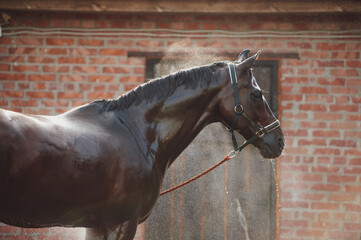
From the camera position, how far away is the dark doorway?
523 centimetres

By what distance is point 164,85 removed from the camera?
2.98 metres

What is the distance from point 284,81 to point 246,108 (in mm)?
2471

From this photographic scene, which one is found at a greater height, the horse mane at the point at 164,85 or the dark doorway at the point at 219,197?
the horse mane at the point at 164,85

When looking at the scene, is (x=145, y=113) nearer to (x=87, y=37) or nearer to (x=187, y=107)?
(x=187, y=107)

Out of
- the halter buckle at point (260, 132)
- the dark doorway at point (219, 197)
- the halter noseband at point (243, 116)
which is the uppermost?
the halter noseband at point (243, 116)

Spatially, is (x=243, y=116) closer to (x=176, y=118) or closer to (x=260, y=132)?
(x=260, y=132)

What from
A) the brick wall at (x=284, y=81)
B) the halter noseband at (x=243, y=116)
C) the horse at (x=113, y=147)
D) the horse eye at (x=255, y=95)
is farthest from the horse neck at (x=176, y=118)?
the brick wall at (x=284, y=81)

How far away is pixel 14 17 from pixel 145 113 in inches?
136

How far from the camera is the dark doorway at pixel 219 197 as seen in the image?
5227 mm

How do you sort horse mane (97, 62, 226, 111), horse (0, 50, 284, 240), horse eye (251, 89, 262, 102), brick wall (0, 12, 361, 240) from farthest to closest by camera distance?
brick wall (0, 12, 361, 240), horse eye (251, 89, 262, 102), horse mane (97, 62, 226, 111), horse (0, 50, 284, 240)

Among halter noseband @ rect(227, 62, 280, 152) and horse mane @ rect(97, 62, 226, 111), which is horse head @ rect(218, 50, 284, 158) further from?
horse mane @ rect(97, 62, 226, 111)

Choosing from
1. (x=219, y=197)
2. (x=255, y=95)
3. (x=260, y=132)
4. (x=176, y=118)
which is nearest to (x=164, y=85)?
(x=176, y=118)

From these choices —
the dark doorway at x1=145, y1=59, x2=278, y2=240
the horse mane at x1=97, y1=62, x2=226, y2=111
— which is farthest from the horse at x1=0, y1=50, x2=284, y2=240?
the dark doorway at x1=145, y1=59, x2=278, y2=240

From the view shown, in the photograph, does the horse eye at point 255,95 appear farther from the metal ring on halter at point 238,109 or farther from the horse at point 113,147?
the metal ring on halter at point 238,109
